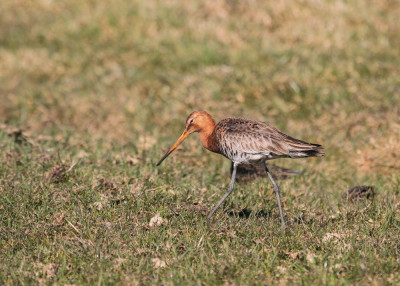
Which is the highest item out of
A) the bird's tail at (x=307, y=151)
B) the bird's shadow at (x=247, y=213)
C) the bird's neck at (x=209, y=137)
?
the bird's tail at (x=307, y=151)

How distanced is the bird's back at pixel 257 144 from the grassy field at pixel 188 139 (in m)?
0.59

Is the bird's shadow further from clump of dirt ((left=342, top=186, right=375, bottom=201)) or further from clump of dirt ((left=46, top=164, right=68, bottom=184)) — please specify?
clump of dirt ((left=46, top=164, right=68, bottom=184))

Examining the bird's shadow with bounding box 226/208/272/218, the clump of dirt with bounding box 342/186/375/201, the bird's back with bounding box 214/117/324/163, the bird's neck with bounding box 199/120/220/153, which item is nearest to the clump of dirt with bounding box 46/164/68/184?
the bird's neck with bounding box 199/120/220/153

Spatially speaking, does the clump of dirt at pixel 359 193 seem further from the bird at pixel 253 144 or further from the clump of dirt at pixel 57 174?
the clump of dirt at pixel 57 174

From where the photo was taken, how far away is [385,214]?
639cm

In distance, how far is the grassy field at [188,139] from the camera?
17.6 ft

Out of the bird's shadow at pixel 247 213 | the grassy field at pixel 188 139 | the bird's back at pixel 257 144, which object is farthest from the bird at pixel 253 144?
the grassy field at pixel 188 139

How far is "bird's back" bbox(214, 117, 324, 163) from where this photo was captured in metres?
6.35

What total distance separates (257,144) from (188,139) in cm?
381

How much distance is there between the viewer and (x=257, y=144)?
639 centimetres

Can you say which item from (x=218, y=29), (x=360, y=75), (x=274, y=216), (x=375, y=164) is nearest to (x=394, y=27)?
(x=360, y=75)

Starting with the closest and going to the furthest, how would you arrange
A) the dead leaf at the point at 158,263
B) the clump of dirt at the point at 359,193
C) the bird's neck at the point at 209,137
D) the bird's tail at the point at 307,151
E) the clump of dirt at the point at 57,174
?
1. the dead leaf at the point at 158,263
2. the bird's tail at the point at 307,151
3. the bird's neck at the point at 209,137
4. the clump of dirt at the point at 57,174
5. the clump of dirt at the point at 359,193

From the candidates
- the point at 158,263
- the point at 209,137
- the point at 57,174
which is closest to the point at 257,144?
the point at 209,137

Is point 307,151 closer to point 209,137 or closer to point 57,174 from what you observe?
point 209,137
